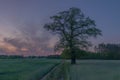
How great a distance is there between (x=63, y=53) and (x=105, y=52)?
26.6 m

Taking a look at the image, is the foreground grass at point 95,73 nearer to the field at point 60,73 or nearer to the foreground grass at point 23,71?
the field at point 60,73

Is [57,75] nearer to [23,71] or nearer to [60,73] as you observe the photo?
[60,73]

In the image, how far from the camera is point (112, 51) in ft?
249

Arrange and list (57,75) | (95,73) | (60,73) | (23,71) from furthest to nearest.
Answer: (23,71) → (95,73) → (60,73) → (57,75)


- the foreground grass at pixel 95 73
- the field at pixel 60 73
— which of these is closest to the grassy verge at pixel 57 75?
the field at pixel 60 73

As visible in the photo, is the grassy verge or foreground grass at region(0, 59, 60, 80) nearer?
the grassy verge

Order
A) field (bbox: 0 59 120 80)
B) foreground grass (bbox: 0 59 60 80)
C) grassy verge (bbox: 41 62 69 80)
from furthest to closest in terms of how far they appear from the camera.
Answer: foreground grass (bbox: 0 59 60 80), field (bbox: 0 59 120 80), grassy verge (bbox: 41 62 69 80)

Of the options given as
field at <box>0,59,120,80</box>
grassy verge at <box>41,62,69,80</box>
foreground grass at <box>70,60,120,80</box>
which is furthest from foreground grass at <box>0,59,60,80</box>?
foreground grass at <box>70,60,120,80</box>

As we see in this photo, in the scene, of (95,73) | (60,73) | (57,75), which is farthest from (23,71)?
(57,75)

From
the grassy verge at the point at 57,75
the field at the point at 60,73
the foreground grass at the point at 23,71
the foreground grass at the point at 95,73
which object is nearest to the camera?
the grassy verge at the point at 57,75

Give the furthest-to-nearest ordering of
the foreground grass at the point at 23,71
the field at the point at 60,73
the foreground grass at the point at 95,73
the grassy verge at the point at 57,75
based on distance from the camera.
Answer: the foreground grass at the point at 23,71
the foreground grass at the point at 95,73
the field at the point at 60,73
the grassy verge at the point at 57,75

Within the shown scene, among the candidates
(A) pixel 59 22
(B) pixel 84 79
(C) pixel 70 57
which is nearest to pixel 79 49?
(C) pixel 70 57

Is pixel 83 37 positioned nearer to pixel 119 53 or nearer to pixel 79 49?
pixel 79 49

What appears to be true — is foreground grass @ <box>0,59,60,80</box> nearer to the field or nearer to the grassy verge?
the field
